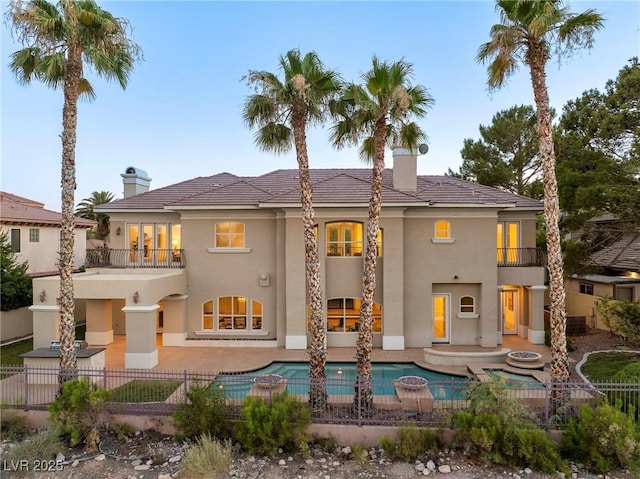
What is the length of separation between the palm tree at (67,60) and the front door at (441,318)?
14712mm

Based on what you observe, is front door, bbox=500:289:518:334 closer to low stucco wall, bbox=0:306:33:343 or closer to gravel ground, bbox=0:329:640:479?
gravel ground, bbox=0:329:640:479

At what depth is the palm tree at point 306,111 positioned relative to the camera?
10.2 meters

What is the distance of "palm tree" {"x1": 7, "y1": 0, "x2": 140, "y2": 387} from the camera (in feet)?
33.2

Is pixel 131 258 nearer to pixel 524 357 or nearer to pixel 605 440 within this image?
pixel 524 357

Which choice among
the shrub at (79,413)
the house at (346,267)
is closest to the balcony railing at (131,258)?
the house at (346,267)

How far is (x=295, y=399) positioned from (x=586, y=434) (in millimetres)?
7013

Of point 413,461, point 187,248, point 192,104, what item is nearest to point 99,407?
point 413,461

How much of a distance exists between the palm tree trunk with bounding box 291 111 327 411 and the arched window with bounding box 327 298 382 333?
6949mm

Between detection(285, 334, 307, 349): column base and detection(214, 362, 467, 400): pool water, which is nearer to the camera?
detection(214, 362, 467, 400): pool water

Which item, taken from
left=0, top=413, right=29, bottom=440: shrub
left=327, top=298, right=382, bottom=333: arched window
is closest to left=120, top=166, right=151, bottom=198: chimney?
left=327, top=298, right=382, bottom=333: arched window

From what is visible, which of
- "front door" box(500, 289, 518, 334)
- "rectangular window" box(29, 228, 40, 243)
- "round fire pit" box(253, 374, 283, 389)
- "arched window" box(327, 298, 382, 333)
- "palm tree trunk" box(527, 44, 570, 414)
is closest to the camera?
"palm tree trunk" box(527, 44, 570, 414)

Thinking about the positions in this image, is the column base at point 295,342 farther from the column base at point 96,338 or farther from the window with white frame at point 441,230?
the column base at point 96,338

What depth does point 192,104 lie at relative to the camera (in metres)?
28.8

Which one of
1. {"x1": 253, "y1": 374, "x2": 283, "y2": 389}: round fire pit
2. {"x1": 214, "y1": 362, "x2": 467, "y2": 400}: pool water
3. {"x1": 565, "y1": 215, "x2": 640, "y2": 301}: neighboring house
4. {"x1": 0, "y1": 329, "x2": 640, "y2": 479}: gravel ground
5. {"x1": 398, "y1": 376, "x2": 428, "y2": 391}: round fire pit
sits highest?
{"x1": 565, "y1": 215, "x2": 640, "y2": 301}: neighboring house
